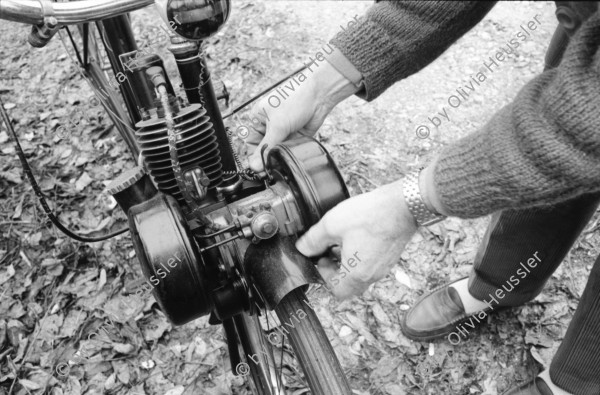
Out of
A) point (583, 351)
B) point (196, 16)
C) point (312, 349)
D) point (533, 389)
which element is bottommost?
point (533, 389)

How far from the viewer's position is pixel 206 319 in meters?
2.42

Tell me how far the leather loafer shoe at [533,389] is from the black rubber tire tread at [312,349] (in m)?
0.96

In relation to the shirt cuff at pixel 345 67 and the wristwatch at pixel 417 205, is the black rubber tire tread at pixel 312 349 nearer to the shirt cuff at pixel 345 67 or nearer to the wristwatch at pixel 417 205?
the wristwatch at pixel 417 205

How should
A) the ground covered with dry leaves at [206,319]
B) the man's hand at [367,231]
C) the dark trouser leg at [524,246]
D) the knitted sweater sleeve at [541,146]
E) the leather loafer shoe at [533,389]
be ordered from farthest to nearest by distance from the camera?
1. the ground covered with dry leaves at [206,319]
2. the leather loafer shoe at [533,389]
3. the dark trouser leg at [524,246]
4. the man's hand at [367,231]
5. the knitted sweater sleeve at [541,146]

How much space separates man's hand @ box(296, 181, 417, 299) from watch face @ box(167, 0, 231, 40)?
1.79 feet

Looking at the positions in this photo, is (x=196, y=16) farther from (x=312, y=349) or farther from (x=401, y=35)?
(x=312, y=349)

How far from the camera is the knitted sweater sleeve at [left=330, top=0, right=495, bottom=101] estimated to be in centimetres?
132

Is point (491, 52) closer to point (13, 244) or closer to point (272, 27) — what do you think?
point (272, 27)

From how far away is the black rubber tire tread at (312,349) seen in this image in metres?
1.29

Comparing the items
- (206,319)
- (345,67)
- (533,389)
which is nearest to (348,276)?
(345,67)

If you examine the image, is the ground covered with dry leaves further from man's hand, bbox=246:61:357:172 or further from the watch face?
the watch face

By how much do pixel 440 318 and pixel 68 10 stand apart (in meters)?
1.83

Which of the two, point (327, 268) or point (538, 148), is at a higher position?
point (538, 148)

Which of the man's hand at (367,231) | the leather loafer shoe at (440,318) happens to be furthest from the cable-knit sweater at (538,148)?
the leather loafer shoe at (440,318)
